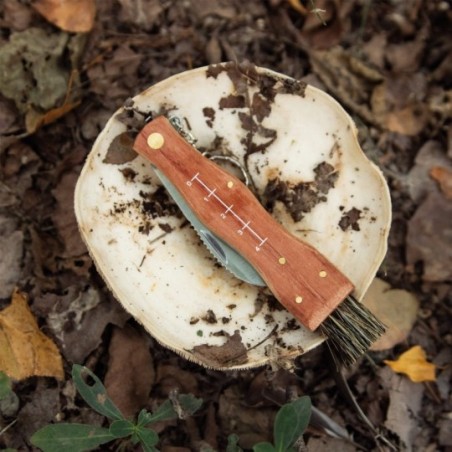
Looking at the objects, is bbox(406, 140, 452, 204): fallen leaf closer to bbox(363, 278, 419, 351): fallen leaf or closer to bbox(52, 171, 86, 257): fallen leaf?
bbox(363, 278, 419, 351): fallen leaf

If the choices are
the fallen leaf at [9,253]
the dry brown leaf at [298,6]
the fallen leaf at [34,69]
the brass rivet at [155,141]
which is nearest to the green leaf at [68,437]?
the fallen leaf at [9,253]

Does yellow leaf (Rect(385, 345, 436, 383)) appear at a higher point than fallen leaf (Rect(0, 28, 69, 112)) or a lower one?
lower

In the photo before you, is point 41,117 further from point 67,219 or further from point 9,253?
point 9,253

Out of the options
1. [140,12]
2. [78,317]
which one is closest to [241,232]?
[78,317]

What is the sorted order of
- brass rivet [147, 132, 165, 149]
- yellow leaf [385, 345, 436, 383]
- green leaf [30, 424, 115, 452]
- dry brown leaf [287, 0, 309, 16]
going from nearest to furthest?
green leaf [30, 424, 115, 452] < brass rivet [147, 132, 165, 149] < yellow leaf [385, 345, 436, 383] < dry brown leaf [287, 0, 309, 16]

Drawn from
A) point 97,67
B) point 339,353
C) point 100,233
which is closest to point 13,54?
point 97,67

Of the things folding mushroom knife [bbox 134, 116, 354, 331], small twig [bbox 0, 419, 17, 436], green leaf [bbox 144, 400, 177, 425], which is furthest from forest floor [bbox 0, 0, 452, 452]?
folding mushroom knife [bbox 134, 116, 354, 331]

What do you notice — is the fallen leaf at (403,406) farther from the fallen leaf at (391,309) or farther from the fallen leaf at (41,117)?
the fallen leaf at (41,117)
